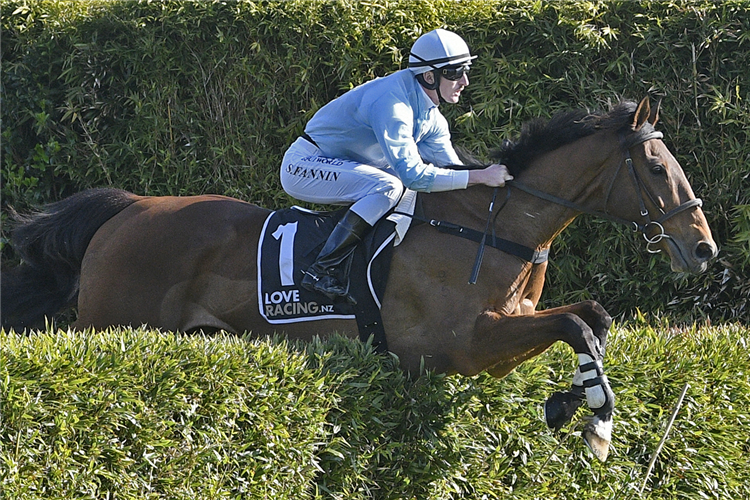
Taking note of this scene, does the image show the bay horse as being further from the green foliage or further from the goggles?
the goggles

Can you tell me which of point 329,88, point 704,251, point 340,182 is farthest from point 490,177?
point 329,88

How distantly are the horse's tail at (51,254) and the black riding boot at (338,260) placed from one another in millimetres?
1586

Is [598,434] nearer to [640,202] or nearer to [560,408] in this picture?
[560,408]

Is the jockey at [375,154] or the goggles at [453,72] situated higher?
the goggles at [453,72]

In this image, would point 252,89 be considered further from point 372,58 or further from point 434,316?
point 434,316

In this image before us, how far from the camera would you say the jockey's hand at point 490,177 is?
15.6ft

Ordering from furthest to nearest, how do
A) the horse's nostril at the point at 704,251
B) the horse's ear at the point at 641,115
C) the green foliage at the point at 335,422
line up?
the horse's ear at the point at 641,115
the horse's nostril at the point at 704,251
the green foliage at the point at 335,422

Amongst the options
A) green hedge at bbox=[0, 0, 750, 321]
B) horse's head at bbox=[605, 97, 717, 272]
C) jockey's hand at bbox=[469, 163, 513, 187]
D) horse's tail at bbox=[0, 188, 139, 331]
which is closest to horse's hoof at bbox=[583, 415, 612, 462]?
horse's head at bbox=[605, 97, 717, 272]

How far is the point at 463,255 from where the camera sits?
4.71 m

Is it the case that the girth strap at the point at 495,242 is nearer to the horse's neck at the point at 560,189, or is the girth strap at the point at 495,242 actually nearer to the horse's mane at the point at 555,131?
the horse's neck at the point at 560,189

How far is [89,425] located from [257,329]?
1.99m

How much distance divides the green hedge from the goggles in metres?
1.51

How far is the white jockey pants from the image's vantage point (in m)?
4.76

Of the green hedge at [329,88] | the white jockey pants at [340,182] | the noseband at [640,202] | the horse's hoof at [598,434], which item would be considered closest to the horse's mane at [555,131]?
the noseband at [640,202]
